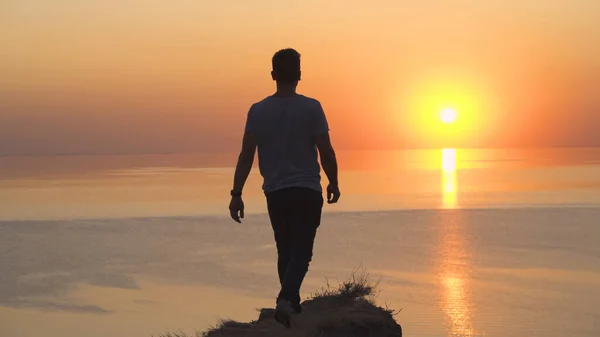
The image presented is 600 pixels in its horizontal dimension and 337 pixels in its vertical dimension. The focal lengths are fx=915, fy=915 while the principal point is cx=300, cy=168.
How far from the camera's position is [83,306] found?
1619 cm

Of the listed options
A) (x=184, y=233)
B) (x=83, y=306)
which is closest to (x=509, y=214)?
(x=184, y=233)

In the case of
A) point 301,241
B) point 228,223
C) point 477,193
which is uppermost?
point 477,193

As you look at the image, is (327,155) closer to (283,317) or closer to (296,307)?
(283,317)

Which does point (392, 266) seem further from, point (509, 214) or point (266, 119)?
point (509, 214)

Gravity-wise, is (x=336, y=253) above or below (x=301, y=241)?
above

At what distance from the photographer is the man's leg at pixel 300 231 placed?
650cm

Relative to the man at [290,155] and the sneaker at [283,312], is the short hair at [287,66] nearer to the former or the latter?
the man at [290,155]

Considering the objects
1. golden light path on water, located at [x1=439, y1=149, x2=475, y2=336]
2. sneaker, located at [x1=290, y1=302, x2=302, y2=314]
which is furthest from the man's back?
golden light path on water, located at [x1=439, y1=149, x2=475, y2=336]

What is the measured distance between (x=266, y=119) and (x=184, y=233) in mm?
22025

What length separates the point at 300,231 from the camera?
6.60m

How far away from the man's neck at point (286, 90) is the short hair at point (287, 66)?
0.04 metres

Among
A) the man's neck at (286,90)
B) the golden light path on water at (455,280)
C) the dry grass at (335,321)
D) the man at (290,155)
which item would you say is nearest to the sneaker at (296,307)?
the dry grass at (335,321)

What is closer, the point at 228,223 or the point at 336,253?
the point at 336,253

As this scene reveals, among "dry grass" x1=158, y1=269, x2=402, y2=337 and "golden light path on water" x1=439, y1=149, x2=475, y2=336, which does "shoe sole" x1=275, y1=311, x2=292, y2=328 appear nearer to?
"dry grass" x1=158, y1=269, x2=402, y2=337
